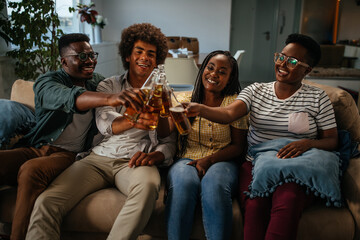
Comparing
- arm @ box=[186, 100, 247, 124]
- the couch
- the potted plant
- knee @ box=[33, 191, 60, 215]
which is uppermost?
the potted plant

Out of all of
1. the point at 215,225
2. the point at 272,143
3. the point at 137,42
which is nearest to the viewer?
the point at 215,225

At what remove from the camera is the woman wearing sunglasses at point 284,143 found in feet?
4.43

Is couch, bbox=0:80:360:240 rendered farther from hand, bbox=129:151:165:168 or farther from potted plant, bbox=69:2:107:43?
potted plant, bbox=69:2:107:43

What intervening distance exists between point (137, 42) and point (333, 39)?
219 inches

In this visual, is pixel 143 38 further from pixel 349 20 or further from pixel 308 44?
pixel 349 20

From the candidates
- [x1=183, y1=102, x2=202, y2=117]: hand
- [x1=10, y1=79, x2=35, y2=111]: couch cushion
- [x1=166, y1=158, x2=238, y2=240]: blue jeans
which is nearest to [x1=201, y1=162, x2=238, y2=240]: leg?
[x1=166, y1=158, x2=238, y2=240]: blue jeans

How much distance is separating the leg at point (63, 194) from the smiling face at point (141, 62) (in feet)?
1.65

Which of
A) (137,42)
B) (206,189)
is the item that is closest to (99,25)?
(137,42)

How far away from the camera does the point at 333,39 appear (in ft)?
20.1

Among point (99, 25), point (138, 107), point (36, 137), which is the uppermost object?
point (99, 25)

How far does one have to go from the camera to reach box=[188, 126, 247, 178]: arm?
1614 millimetres

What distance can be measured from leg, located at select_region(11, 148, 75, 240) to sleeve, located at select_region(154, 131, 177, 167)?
0.53 meters

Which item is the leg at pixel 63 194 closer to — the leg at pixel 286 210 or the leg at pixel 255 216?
the leg at pixel 255 216

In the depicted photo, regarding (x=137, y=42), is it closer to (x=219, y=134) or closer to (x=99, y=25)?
(x=219, y=134)
